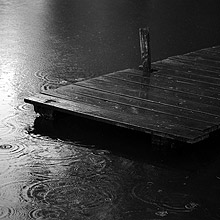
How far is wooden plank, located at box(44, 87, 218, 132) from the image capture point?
4.45 metres

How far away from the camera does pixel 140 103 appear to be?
4.88m

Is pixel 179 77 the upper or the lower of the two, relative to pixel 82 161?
upper

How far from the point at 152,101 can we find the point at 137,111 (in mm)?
254

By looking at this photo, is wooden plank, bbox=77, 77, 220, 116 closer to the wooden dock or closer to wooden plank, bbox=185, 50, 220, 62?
the wooden dock

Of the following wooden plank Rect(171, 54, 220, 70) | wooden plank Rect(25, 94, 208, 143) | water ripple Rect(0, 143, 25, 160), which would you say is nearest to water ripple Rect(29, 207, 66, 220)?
water ripple Rect(0, 143, 25, 160)

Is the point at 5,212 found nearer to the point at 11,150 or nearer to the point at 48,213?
the point at 48,213

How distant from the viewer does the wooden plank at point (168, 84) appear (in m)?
5.23

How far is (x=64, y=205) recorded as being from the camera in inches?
142

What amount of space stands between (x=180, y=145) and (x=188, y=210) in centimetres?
88

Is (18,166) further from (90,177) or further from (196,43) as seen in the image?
(196,43)

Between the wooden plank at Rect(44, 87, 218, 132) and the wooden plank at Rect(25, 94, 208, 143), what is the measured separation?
0.16 ft

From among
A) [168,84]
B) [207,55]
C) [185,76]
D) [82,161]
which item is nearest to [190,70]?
[185,76]

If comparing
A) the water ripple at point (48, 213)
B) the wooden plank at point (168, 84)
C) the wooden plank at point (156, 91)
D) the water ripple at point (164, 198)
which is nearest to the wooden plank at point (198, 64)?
the wooden plank at point (168, 84)

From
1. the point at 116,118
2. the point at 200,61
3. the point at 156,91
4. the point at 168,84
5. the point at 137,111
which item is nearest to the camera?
the point at 116,118
